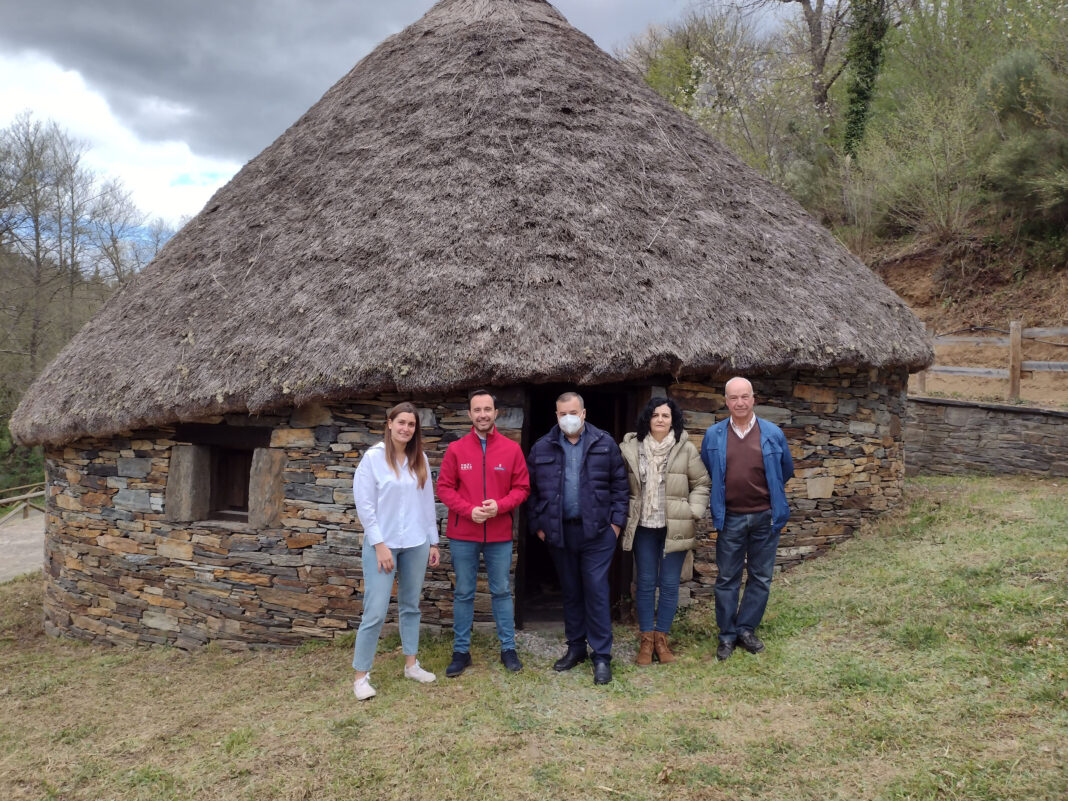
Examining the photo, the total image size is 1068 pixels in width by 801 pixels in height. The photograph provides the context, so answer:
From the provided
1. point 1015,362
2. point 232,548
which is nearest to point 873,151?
point 1015,362

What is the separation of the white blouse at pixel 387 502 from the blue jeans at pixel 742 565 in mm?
1815

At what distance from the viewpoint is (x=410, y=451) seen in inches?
157

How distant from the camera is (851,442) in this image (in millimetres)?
6176

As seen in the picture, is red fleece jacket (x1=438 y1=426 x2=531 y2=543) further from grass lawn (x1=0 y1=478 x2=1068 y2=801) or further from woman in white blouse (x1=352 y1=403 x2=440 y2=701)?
grass lawn (x1=0 y1=478 x2=1068 y2=801)

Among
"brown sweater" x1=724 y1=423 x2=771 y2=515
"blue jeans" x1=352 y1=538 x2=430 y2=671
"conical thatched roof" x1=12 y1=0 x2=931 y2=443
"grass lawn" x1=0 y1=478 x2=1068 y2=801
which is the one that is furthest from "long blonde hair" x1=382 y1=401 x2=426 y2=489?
"brown sweater" x1=724 y1=423 x2=771 y2=515

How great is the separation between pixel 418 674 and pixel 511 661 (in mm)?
563

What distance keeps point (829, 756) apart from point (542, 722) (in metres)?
1.36

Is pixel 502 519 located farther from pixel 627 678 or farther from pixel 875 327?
pixel 875 327

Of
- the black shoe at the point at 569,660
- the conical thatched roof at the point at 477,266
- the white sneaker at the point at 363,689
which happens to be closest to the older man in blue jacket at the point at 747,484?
the black shoe at the point at 569,660

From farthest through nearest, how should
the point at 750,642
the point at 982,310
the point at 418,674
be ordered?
the point at 982,310 < the point at 750,642 < the point at 418,674

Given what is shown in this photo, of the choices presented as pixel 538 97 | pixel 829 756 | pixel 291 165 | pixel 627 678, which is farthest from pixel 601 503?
pixel 291 165

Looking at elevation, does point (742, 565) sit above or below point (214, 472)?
below

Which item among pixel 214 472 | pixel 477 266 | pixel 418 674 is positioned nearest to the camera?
pixel 418 674

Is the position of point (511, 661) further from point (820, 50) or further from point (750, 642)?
point (820, 50)
